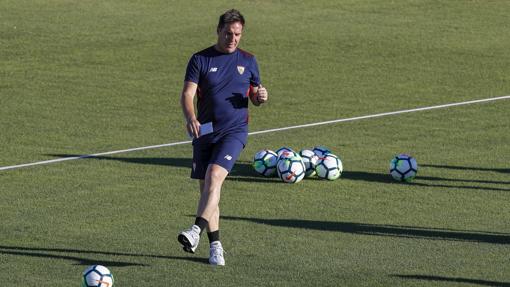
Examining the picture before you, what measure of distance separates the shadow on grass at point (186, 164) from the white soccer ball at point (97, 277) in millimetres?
5841

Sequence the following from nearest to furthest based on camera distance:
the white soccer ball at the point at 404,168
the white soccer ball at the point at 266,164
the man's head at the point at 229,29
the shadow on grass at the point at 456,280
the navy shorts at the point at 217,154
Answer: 1. the shadow on grass at the point at 456,280
2. the man's head at the point at 229,29
3. the navy shorts at the point at 217,154
4. the white soccer ball at the point at 404,168
5. the white soccer ball at the point at 266,164

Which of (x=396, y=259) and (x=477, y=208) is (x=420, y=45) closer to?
(x=477, y=208)

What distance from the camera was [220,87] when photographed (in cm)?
1360

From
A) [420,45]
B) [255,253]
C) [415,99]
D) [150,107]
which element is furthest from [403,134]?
[420,45]

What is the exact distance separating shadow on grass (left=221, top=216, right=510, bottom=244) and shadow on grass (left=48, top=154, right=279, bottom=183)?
2.46m

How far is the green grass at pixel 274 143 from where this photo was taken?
44.8 ft

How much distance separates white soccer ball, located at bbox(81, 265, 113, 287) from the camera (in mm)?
12141

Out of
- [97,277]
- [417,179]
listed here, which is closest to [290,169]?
[417,179]

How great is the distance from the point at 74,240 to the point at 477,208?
5.46 m

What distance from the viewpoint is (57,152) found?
65.8 ft

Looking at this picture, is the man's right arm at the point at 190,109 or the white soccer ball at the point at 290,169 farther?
the white soccer ball at the point at 290,169

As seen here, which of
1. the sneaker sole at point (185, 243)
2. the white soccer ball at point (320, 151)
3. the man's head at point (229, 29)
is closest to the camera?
the sneaker sole at point (185, 243)

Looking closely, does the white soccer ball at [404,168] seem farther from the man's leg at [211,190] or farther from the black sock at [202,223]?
the black sock at [202,223]

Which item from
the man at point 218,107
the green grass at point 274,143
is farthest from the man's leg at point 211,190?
the green grass at point 274,143
